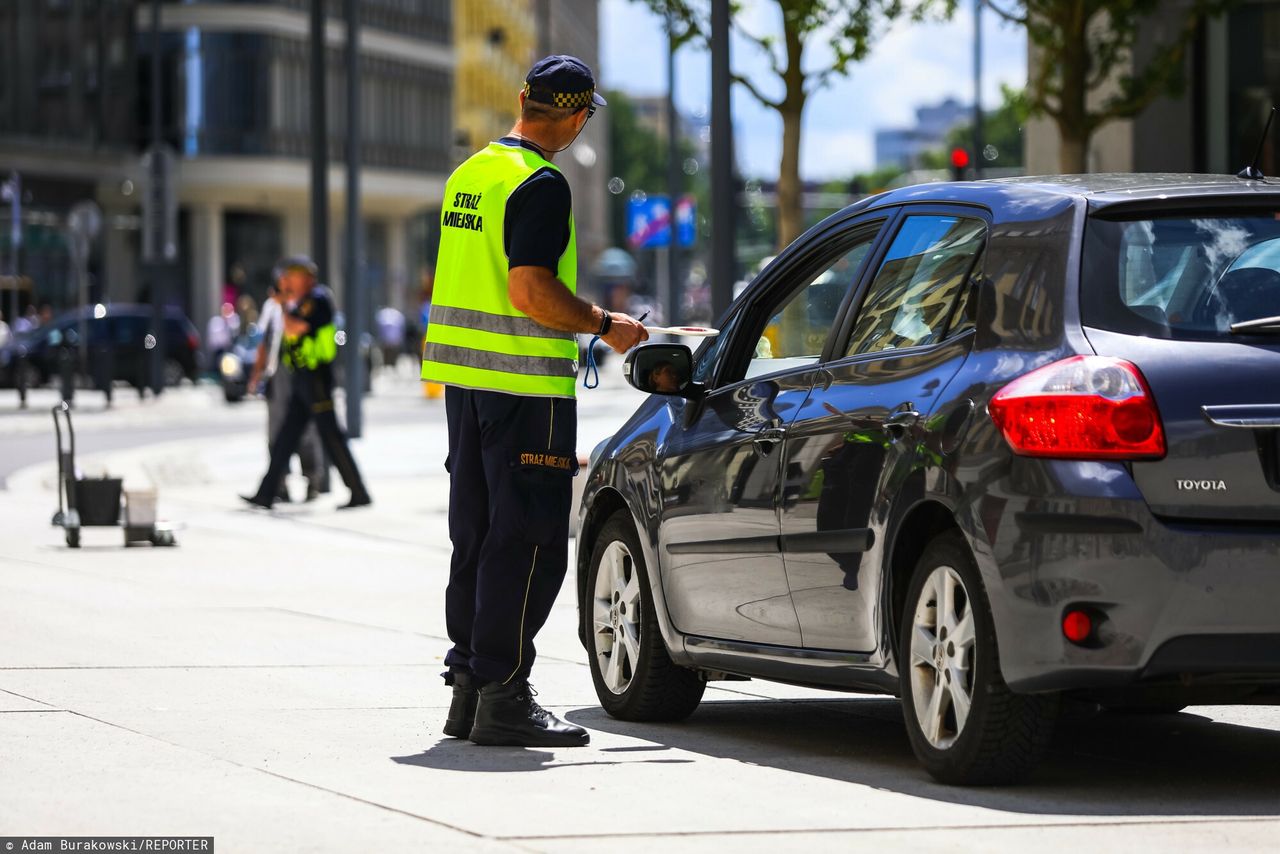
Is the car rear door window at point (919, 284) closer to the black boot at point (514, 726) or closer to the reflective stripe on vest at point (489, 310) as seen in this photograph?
the reflective stripe on vest at point (489, 310)

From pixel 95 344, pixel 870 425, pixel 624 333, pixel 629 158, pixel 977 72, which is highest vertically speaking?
pixel 629 158

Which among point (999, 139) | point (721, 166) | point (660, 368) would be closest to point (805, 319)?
point (660, 368)

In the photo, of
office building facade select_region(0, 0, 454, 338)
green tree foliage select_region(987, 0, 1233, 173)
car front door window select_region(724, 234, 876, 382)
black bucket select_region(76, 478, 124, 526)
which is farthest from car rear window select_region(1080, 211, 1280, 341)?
office building facade select_region(0, 0, 454, 338)

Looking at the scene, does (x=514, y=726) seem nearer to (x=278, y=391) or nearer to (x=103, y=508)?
(x=103, y=508)

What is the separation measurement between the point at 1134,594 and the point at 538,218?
7.39 ft

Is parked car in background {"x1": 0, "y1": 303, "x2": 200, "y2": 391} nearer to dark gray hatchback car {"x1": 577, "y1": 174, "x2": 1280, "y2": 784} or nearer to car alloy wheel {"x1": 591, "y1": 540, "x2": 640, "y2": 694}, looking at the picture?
car alloy wheel {"x1": 591, "y1": 540, "x2": 640, "y2": 694}

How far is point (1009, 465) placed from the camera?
20.2 ft

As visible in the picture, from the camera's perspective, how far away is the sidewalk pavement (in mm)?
5930

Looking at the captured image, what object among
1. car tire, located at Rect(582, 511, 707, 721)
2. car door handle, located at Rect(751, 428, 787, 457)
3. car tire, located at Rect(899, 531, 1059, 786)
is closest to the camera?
car tire, located at Rect(899, 531, 1059, 786)

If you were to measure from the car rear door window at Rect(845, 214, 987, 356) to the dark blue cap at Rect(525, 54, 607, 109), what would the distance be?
105 centimetres

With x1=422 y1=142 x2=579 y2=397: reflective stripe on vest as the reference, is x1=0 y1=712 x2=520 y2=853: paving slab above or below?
below

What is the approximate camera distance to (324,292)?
Answer: 19172 mm

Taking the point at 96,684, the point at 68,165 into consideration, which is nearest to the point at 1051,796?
the point at 96,684

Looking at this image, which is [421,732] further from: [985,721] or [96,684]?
[985,721]
